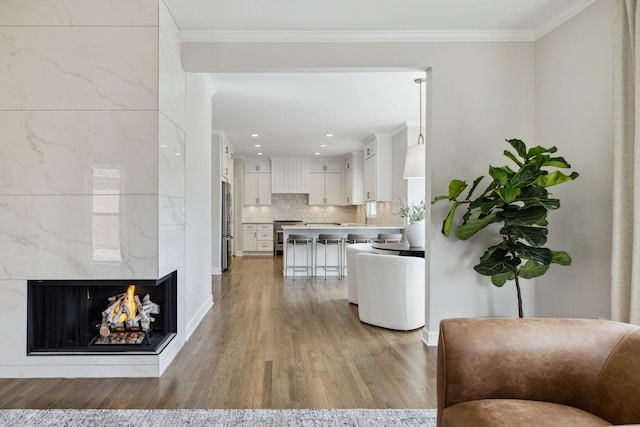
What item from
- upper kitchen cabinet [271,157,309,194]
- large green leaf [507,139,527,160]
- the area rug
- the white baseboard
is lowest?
the area rug

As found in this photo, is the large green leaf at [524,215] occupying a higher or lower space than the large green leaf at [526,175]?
lower

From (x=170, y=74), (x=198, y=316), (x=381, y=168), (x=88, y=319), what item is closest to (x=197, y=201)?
(x=198, y=316)

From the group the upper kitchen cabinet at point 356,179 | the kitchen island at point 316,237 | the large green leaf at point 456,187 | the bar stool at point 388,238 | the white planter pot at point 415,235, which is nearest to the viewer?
the large green leaf at point 456,187

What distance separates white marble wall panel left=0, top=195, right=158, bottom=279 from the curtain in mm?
3068

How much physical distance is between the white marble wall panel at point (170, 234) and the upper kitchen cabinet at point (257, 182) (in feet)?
24.7

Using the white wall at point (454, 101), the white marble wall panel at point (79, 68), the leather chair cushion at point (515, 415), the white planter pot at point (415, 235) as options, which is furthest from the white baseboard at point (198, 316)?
the leather chair cushion at point (515, 415)

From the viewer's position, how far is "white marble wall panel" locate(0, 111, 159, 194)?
2.84 metres

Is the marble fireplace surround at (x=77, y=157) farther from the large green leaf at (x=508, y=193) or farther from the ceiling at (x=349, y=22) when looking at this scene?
the large green leaf at (x=508, y=193)

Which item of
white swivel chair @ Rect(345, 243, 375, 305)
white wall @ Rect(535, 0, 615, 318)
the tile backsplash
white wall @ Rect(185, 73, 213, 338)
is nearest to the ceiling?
white wall @ Rect(535, 0, 615, 318)

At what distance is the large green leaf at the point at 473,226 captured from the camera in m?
3.06

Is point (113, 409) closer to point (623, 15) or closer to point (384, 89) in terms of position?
point (623, 15)

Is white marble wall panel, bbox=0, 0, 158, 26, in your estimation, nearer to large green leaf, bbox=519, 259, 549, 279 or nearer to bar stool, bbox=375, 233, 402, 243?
large green leaf, bbox=519, 259, 549, 279

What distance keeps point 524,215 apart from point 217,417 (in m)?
2.45

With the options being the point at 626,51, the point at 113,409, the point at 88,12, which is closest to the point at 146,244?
the point at 113,409
